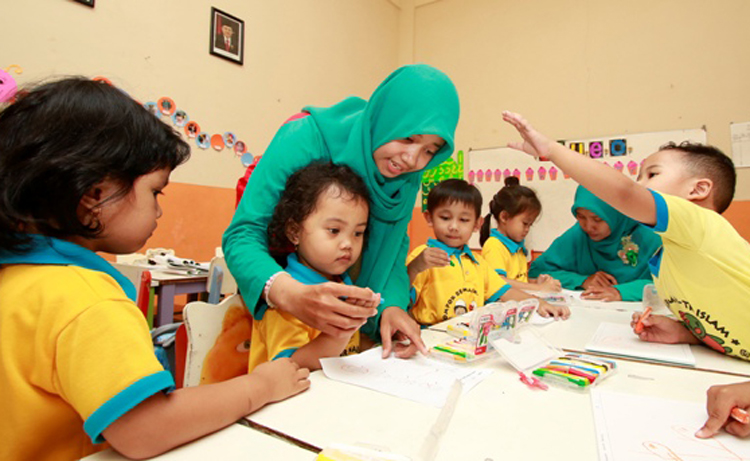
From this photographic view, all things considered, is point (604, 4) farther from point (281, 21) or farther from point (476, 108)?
point (281, 21)

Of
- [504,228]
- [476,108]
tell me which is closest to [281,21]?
[476,108]

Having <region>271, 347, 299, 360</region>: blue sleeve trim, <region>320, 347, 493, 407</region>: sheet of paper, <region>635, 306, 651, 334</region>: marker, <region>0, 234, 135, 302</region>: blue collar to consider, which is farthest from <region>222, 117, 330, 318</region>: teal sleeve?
<region>635, 306, 651, 334</region>: marker

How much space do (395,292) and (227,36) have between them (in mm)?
2458

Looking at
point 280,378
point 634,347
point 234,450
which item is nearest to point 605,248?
point 634,347

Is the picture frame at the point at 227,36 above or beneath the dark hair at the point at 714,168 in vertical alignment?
above

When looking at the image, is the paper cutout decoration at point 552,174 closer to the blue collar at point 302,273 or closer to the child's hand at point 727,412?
the blue collar at point 302,273

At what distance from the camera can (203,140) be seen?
280 cm

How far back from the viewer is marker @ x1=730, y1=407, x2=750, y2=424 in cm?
57

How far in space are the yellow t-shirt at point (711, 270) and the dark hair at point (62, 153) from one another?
1.04 meters

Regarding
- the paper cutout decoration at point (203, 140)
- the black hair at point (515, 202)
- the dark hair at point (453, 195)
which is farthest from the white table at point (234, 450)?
the paper cutout decoration at point (203, 140)

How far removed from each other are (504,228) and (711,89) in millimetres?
1968

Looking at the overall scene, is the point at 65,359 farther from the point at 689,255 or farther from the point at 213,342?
the point at 689,255

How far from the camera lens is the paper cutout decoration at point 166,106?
2.58 meters

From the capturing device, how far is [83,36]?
2266 mm
